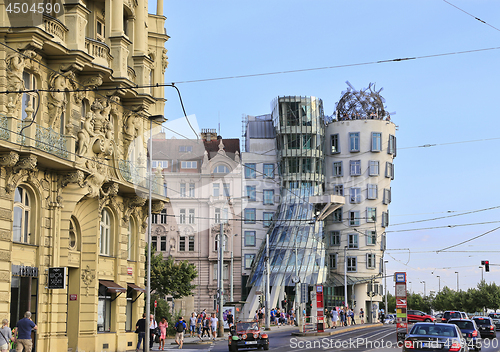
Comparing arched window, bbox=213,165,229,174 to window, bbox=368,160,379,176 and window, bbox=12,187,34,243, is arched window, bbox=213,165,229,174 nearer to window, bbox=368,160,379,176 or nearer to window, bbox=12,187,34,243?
window, bbox=368,160,379,176

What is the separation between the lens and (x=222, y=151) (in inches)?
3228

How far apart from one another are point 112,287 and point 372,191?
59690 millimetres

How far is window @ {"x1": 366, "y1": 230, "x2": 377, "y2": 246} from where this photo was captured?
8462 centimetres

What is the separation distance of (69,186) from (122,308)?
26.2 ft

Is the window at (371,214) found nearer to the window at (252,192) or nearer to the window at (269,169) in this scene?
the window at (269,169)

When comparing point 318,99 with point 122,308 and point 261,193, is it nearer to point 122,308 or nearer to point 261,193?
point 261,193

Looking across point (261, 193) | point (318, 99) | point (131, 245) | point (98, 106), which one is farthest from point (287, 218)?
point (98, 106)

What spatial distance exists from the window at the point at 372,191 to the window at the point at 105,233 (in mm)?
57691

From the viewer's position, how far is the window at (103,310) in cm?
3068

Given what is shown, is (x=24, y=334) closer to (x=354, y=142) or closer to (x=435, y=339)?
(x=435, y=339)

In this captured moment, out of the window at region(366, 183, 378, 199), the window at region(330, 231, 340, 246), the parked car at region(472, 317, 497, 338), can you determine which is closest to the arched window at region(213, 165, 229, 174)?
the window at region(330, 231, 340, 246)

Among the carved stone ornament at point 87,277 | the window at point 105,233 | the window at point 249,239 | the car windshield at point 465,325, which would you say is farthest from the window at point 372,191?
the carved stone ornament at point 87,277

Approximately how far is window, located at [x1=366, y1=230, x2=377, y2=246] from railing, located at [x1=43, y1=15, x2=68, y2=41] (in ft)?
209

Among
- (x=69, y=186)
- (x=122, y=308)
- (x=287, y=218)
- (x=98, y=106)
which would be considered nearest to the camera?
(x=69, y=186)
